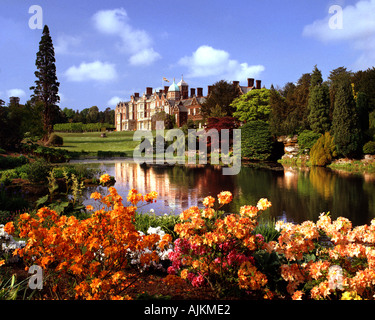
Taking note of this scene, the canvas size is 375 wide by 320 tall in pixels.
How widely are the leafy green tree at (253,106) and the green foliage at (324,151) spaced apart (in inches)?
412

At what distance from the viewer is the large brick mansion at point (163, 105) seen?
55719 mm

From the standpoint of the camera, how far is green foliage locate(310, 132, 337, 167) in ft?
77.8

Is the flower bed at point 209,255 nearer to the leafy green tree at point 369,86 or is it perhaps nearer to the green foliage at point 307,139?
the green foliage at point 307,139

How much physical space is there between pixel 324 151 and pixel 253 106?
11.7 metres

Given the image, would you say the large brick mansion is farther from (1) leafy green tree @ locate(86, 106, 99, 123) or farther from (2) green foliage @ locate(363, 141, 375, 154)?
(2) green foliage @ locate(363, 141, 375, 154)

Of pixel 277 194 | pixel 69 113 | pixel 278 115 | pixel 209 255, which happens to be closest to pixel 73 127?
pixel 69 113

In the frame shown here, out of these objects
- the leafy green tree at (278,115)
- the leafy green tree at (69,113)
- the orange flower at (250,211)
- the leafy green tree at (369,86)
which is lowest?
the orange flower at (250,211)

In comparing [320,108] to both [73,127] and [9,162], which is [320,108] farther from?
[73,127]

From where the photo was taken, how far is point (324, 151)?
78.4 ft

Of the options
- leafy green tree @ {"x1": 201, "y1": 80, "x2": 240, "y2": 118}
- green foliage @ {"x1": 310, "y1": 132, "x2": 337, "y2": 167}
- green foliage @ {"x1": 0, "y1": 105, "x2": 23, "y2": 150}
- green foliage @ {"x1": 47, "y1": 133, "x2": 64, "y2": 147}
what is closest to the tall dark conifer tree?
green foliage @ {"x1": 47, "y1": 133, "x2": 64, "y2": 147}

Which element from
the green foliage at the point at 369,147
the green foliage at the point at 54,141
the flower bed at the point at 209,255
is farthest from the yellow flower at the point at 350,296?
the green foliage at the point at 54,141

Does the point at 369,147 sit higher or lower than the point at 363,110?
lower

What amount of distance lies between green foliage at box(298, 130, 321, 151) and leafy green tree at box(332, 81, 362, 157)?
8.43 ft
